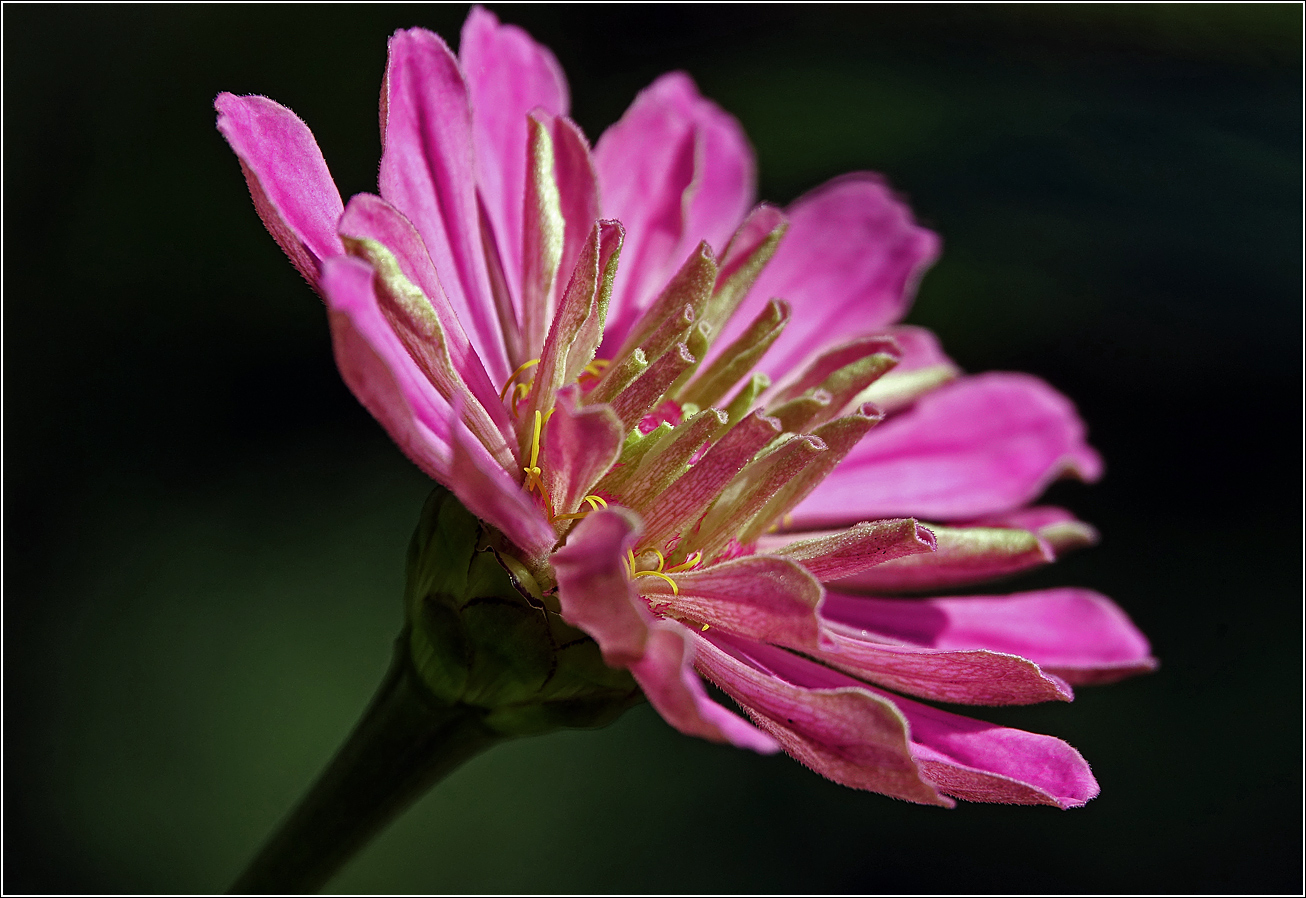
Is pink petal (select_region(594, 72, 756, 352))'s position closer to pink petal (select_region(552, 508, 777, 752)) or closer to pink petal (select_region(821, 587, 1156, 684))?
→ pink petal (select_region(821, 587, 1156, 684))

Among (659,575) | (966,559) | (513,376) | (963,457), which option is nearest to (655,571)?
(659,575)

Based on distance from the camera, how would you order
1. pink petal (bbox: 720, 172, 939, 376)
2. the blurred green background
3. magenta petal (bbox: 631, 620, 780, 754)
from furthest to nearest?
the blurred green background → pink petal (bbox: 720, 172, 939, 376) → magenta petal (bbox: 631, 620, 780, 754)

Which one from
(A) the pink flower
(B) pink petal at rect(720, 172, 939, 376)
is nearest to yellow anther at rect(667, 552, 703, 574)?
(A) the pink flower

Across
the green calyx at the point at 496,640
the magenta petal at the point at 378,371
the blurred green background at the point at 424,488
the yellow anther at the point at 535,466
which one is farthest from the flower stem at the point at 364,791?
the blurred green background at the point at 424,488

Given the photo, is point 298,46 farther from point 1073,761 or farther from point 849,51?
point 1073,761

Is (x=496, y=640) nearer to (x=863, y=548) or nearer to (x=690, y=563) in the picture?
(x=690, y=563)

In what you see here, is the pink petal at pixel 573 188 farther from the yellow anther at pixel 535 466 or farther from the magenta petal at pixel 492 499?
the magenta petal at pixel 492 499
